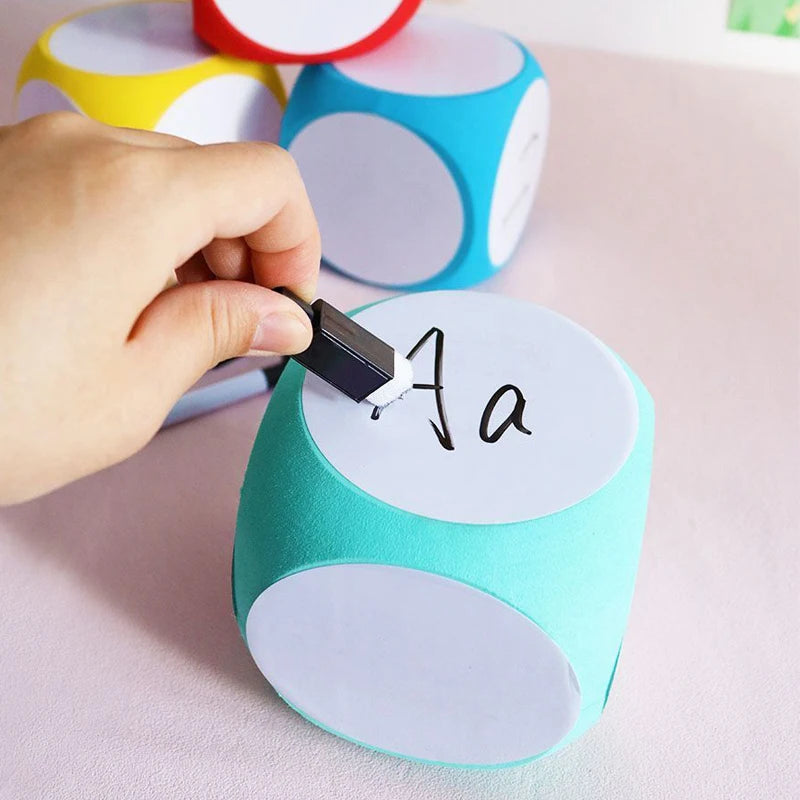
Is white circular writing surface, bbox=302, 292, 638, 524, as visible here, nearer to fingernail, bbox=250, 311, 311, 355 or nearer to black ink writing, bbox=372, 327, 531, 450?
black ink writing, bbox=372, 327, 531, 450

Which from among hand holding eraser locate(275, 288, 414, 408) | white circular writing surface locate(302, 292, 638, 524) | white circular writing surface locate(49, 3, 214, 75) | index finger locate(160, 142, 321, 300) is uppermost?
index finger locate(160, 142, 321, 300)

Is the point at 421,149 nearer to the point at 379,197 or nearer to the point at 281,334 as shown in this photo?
the point at 379,197

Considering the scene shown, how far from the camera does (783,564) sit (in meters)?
1.09

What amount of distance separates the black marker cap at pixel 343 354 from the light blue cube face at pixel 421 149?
1.80 ft

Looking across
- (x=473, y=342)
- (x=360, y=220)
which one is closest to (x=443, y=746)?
(x=473, y=342)

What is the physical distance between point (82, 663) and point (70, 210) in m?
0.53

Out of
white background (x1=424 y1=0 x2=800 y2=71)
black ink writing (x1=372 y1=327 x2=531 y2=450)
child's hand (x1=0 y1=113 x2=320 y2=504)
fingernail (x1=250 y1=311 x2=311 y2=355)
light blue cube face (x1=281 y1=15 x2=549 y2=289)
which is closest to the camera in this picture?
child's hand (x1=0 y1=113 x2=320 y2=504)

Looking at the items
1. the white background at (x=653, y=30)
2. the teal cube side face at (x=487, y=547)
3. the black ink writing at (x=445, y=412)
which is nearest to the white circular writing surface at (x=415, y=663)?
the teal cube side face at (x=487, y=547)

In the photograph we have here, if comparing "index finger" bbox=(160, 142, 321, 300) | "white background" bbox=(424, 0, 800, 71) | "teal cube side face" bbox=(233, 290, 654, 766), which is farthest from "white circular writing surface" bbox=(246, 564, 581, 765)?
"white background" bbox=(424, 0, 800, 71)

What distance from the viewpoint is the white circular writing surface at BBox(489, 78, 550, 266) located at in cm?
134

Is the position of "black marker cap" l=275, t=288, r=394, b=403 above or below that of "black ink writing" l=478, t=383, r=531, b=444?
above

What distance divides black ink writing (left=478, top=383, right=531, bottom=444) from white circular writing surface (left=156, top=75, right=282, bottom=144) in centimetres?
70

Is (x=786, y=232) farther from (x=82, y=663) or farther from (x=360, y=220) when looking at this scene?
(x=82, y=663)

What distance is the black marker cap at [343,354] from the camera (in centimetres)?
77
